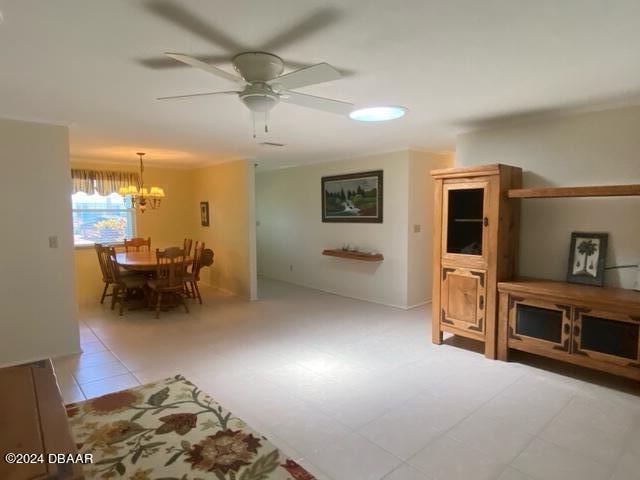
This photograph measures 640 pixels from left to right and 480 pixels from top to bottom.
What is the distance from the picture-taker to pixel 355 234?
5785mm

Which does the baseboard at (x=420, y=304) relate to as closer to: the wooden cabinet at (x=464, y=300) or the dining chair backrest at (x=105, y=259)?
the wooden cabinet at (x=464, y=300)

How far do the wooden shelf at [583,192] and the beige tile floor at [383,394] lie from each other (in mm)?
1469

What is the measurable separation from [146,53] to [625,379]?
4.08 meters

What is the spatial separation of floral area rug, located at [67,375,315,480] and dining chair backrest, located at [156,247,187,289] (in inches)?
87.4

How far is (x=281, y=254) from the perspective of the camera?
737cm

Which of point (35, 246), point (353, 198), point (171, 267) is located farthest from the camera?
point (353, 198)

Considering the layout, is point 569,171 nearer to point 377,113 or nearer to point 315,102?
point 377,113

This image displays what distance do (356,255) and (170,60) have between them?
3.90 meters

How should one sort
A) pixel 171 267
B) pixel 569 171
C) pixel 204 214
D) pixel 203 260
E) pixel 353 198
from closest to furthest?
1. pixel 569 171
2. pixel 171 267
3. pixel 203 260
4. pixel 353 198
5. pixel 204 214

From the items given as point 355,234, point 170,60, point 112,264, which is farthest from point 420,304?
point 170,60

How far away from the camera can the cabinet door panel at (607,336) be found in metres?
2.66

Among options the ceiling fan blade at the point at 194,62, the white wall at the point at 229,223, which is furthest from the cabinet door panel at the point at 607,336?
the white wall at the point at 229,223

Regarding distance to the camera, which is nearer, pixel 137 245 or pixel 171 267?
pixel 171 267

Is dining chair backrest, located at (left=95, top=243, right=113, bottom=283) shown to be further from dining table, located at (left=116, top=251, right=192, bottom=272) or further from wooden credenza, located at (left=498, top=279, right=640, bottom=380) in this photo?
wooden credenza, located at (left=498, top=279, right=640, bottom=380)
